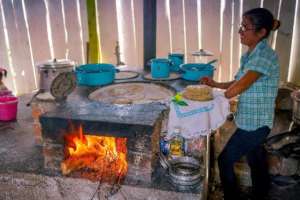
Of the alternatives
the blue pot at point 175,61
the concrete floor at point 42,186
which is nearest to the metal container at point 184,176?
the concrete floor at point 42,186

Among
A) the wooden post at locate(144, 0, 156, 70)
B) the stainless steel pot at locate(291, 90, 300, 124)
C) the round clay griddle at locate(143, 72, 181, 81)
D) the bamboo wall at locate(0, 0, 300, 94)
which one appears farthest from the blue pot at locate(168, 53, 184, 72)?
the stainless steel pot at locate(291, 90, 300, 124)

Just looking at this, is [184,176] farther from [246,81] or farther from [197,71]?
[197,71]

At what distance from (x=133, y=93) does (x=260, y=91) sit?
1541mm

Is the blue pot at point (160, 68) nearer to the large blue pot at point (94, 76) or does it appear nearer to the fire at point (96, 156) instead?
the large blue pot at point (94, 76)

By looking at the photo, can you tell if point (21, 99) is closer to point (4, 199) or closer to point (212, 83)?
point (4, 199)

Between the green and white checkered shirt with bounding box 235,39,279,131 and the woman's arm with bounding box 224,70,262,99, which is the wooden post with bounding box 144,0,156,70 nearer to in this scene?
the green and white checkered shirt with bounding box 235,39,279,131

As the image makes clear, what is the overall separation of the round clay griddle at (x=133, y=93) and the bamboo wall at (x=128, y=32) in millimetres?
1559

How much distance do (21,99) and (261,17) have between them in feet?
13.0

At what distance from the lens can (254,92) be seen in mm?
2701

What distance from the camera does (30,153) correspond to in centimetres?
314

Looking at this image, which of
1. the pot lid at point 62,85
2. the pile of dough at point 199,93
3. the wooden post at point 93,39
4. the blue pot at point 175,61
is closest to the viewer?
the pile of dough at point 199,93

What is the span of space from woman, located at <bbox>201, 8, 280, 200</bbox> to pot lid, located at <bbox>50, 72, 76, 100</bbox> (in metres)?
1.62

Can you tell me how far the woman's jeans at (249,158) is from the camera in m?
2.83

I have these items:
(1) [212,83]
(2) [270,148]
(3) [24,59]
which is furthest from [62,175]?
(3) [24,59]
